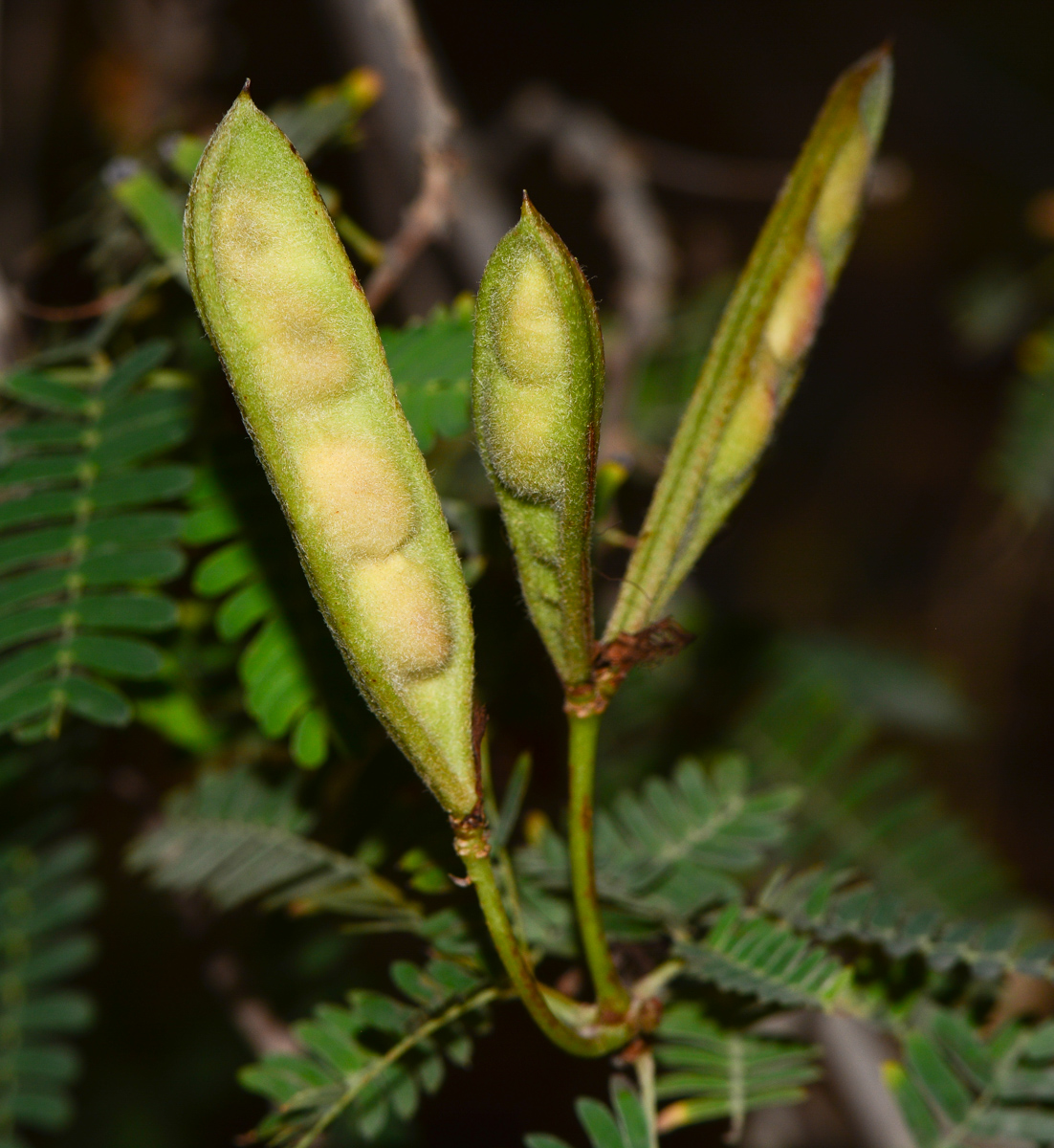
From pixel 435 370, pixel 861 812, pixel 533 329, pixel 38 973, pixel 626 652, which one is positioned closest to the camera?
pixel 533 329

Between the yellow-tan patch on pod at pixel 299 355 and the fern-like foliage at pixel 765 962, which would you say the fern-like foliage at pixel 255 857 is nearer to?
the fern-like foliage at pixel 765 962

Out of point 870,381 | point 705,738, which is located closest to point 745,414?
point 705,738

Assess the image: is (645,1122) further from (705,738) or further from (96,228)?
(96,228)

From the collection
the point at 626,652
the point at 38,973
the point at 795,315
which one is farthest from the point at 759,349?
the point at 38,973

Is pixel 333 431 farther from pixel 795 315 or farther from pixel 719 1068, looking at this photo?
pixel 719 1068

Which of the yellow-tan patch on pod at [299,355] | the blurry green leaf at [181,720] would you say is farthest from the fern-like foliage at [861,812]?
the yellow-tan patch on pod at [299,355]
